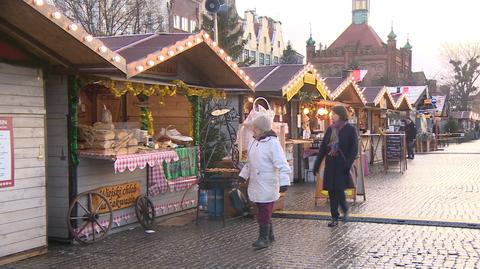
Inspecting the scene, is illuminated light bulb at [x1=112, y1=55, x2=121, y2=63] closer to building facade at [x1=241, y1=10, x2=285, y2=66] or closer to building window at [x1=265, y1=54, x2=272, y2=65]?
building facade at [x1=241, y1=10, x2=285, y2=66]

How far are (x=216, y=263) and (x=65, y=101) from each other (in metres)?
2.85

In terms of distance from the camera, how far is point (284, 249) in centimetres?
707

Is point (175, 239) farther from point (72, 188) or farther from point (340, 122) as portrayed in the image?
point (340, 122)

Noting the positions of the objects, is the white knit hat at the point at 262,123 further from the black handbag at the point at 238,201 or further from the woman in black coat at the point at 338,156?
the black handbag at the point at 238,201

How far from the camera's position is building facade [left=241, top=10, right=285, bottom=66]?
2798 inches

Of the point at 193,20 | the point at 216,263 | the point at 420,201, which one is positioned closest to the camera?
the point at 216,263

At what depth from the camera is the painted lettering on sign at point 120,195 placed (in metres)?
7.89

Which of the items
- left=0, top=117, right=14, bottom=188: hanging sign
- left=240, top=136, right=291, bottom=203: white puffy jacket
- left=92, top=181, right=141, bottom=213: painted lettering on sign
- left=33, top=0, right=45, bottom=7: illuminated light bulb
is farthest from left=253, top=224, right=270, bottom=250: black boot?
left=33, top=0, right=45, bottom=7: illuminated light bulb

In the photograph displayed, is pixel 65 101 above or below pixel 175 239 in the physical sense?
above

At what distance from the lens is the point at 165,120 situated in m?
10.8

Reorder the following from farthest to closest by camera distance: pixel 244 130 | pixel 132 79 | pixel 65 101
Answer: pixel 244 130 → pixel 132 79 → pixel 65 101

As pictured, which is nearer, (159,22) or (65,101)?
(65,101)

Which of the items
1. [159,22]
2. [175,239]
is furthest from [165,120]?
[159,22]

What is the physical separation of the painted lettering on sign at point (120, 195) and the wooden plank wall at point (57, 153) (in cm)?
46
